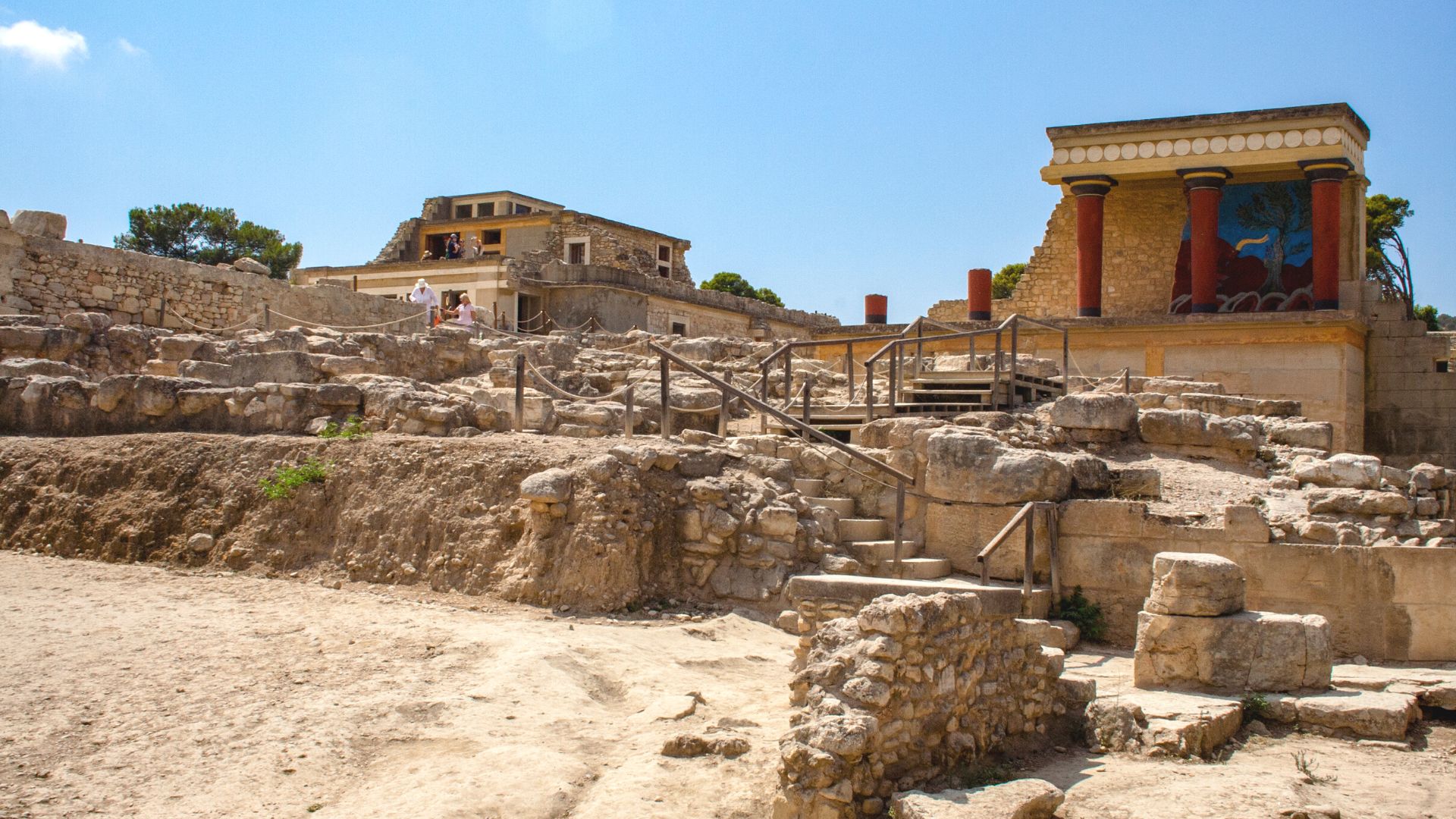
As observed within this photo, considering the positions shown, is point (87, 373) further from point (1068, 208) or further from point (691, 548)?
point (1068, 208)

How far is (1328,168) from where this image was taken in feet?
62.8

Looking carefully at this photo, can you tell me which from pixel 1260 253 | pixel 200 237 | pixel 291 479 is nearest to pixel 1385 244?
pixel 1260 253

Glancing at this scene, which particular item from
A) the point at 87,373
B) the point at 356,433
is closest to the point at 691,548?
the point at 356,433

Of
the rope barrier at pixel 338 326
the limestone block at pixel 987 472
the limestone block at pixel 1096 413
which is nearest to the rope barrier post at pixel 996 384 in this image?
the limestone block at pixel 1096 413

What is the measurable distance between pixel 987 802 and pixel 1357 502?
5.26 m

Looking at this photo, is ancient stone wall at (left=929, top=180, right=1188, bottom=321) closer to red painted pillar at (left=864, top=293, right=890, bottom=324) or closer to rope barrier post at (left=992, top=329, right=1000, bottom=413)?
red painted pillar at (left=864, top=293, right=890, bottom=324)

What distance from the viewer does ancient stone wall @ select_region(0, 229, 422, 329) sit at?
17688 millimetres

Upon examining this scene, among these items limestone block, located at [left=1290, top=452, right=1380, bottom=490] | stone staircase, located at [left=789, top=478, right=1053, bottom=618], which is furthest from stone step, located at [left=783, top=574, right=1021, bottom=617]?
limestone block, located at [left=1290, top=452, right=1380, bottom=490]

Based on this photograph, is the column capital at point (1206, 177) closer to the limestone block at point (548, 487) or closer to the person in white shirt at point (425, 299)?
the person in white shirt at point (425, 299)

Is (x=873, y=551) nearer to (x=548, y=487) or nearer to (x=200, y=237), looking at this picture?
(x=548, y=487)

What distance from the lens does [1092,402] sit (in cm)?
1173

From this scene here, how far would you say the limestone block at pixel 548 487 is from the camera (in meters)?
9.31

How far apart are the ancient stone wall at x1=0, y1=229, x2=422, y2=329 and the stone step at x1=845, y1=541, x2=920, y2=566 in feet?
39.7

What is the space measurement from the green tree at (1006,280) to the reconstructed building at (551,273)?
6318 millimetres
